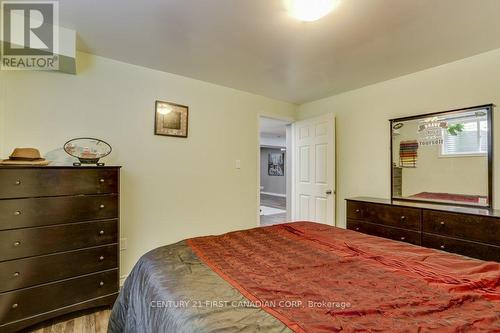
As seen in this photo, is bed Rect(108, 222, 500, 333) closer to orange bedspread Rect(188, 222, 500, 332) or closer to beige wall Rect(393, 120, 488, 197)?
orange bedspread Rect(188, 222, 500, 332)

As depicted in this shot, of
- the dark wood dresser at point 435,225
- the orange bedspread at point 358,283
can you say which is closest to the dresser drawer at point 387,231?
the dark wood dresser at point 435,225

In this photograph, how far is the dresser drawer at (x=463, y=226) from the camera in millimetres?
1897

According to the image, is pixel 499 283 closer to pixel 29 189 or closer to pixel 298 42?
pixel 298 42

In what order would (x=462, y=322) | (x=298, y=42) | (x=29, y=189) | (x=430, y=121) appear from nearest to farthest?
(x=462, y=322) < (x=29, y=189) < (x=298, y=42) < (x=430, y=121)

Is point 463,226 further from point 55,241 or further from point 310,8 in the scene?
point 55,241

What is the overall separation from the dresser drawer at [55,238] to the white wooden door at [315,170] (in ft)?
8.58

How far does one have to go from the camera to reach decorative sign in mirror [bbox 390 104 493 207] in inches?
90.5

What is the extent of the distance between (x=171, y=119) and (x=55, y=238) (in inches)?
62.6

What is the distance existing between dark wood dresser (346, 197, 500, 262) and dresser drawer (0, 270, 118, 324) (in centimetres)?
259

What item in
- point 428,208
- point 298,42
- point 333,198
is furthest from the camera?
point 333,198

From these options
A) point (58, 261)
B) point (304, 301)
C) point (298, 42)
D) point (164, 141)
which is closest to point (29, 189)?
point (58, 261)

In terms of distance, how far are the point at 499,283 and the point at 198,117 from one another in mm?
2903

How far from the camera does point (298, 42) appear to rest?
2.11 m

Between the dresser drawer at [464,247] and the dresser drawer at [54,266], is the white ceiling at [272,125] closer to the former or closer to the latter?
the dresser drawer at [464,247]
